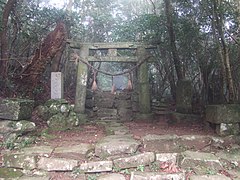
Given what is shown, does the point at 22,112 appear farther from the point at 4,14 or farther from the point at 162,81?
the point at 162,81

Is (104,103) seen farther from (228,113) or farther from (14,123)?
Answer: (228,113)

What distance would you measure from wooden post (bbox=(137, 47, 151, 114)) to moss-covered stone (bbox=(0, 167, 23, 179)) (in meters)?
4.50

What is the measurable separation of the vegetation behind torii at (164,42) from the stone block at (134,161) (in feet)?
8.71

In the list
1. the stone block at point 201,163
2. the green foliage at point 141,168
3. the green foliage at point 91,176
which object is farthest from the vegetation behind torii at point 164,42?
the green foliage at point 91,176

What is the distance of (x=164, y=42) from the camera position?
770cm

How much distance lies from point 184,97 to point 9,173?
16.7ft

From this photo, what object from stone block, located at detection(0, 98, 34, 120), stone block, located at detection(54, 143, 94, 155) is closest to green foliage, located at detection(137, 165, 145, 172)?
stone block, located at detection(54, 143, 94, 155)

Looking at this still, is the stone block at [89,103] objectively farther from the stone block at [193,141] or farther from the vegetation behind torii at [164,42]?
the stone block at [193,141]

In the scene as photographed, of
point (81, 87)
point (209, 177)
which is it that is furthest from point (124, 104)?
point (209, 177)

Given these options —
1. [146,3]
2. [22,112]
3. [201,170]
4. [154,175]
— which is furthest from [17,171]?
[146,3]

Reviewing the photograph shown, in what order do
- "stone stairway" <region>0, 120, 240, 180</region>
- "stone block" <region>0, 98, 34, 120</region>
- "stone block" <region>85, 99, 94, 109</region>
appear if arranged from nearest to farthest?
→ "stone stairway" <region>0, 120, 240, 180</region>
"stone block" <region>0, 98, 34, 120</region>
"stone block" <region>85, 99, 94, 109</region>

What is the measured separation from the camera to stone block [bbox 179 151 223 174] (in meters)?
3.70

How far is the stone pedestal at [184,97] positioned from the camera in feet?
22.6

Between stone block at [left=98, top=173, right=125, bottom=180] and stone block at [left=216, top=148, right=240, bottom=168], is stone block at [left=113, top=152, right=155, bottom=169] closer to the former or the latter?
stone block at [left=98, top=173, right=125, bottom=180]
